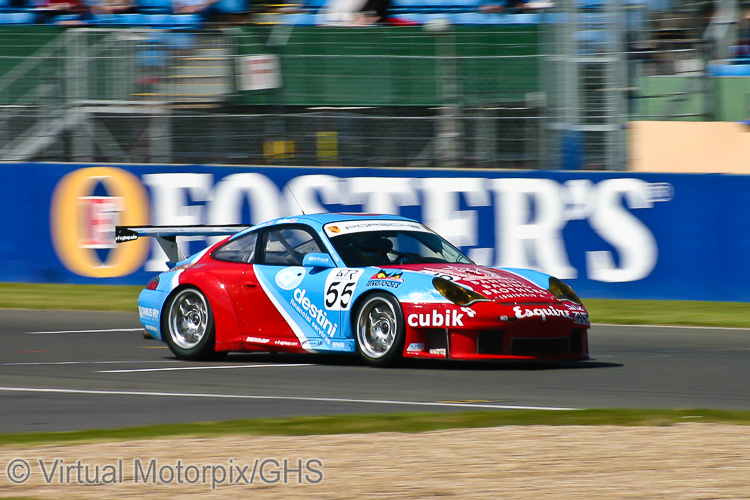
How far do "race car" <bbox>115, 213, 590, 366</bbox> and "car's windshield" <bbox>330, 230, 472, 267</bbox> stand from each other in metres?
0.01

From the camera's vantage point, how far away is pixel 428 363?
9977 mm

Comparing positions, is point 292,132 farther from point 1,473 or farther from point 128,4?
point 1,473

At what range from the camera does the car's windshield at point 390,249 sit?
9953 mm

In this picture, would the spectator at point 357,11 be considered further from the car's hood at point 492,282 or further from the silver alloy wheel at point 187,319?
the car's hood at point 492,282

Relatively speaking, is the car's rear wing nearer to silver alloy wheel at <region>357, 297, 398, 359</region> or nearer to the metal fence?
silver alloy wheel at <region>357, 297, 398, 359</region>

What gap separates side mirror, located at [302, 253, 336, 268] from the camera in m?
9.80

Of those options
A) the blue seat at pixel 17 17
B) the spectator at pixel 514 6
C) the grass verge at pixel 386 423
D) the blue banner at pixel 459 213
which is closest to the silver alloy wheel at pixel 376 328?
the grass verge at pixel 386 423

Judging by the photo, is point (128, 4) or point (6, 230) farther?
point (128, 4)

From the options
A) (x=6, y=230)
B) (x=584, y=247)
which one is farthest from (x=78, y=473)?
(x=6, y=230)

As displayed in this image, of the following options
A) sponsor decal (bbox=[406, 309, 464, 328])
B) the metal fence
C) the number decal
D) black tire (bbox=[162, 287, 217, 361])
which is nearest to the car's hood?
sponsor decal (bbox=[406, 309, 464, 328])

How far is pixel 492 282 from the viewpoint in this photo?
9453 millimetres

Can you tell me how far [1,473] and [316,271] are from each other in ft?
15.1

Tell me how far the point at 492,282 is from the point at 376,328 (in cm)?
97

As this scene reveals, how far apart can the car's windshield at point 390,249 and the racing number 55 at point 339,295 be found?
0.21m
